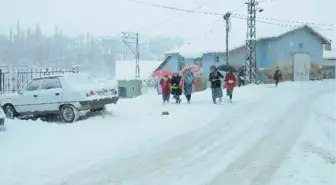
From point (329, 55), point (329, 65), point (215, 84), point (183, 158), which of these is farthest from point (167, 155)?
point (329, 55)

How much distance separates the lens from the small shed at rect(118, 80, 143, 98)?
188 ft

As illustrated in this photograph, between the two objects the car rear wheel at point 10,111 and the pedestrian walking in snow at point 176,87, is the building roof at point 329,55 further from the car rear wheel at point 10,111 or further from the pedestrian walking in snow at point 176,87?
the car rear wheel at point 10,111

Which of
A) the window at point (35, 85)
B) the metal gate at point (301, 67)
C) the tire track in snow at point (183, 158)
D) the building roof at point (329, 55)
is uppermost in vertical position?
the building roof at point (329, 55)

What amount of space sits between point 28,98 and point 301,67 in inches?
1335

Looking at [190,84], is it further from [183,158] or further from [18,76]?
[183,158]

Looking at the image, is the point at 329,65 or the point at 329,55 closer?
the point at 329,65

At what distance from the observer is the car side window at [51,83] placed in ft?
45.2

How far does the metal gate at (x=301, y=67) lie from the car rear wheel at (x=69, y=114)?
3239 centimetres

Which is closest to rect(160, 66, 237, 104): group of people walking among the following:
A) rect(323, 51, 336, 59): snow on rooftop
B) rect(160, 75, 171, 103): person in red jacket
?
rect(160, 75, 171, 103): person in red jacket

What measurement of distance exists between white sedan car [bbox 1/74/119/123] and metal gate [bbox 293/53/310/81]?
31.0 m

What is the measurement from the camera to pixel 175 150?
8633mm

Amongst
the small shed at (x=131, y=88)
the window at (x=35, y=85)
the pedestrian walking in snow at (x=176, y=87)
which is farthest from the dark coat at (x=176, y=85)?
the small shed at (x=131, y=88)

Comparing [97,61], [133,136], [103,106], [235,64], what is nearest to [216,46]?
[235,64]

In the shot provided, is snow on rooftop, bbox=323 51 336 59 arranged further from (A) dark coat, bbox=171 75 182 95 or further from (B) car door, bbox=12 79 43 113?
(B) car door, bbox=12 79 43 113
